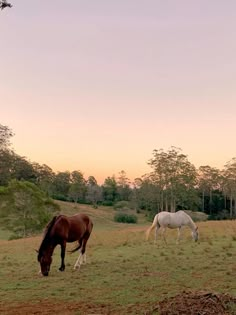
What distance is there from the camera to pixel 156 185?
7256 cm

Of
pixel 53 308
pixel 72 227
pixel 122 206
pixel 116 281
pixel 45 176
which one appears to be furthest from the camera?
pixel 45 176

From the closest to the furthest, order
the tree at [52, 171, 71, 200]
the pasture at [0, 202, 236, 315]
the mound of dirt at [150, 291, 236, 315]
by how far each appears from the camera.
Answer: the mound of dirt at [150, 291, 236, 315], the pasture at [0, 202, 236, 315], the tree at [52, 171, 71, 200]

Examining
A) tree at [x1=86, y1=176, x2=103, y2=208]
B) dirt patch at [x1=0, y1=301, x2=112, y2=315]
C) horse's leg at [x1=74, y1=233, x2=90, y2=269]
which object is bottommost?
dirt patch at [x1=0, y1=301, x2=112, y2=315]

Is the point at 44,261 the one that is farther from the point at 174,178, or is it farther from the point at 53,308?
the point at 174,178

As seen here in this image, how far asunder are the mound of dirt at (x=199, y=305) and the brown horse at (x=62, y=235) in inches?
191

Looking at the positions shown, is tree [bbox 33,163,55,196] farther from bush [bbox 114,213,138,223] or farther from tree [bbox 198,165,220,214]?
tree [bbox 198,165,220,214]

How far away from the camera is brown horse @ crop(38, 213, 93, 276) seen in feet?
36.1

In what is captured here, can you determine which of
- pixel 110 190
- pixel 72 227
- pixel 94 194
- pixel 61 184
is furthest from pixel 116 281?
pixel 110 190

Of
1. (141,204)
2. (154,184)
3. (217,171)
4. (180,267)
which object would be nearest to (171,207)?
(154,184)

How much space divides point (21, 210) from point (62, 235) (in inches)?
1133

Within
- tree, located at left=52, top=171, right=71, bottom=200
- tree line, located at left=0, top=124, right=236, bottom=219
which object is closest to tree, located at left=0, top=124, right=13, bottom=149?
tree line, located at left=0, top=124, right=236, bottom=219

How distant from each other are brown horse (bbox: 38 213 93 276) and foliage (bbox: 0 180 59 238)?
26660 mm

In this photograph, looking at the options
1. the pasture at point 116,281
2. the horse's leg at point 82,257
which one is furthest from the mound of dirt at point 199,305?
the horse's leg at point 82,257

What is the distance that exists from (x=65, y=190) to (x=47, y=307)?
91.7 metres
